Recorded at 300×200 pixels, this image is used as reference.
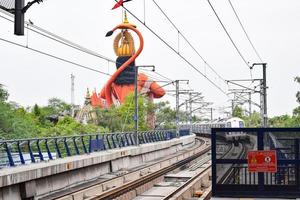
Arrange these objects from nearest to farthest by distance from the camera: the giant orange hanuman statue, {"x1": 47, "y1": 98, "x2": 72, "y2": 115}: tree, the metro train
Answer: the metro train < the giant orange hanuman statue < {"x1": 47, "y1": 98, "x2": 72, "y2": 115}: tree

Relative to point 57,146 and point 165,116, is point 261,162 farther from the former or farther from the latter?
point 165,116

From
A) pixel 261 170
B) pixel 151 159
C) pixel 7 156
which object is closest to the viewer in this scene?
pixel 261 170

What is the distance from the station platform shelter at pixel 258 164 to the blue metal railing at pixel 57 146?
7.96 meters

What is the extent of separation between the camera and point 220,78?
48688 mm

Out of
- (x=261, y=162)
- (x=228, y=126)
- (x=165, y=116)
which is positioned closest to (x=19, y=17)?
(x=261, y=162)

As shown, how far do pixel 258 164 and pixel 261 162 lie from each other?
89 millimetres

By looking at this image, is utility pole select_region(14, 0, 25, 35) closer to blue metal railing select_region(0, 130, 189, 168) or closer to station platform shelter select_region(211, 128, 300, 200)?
station platform shelter select_region(211, 128, 300, 200)

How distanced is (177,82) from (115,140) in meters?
17.5

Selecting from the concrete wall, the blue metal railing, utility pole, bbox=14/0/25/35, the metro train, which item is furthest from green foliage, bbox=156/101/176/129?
utility pole, bbox=14/0/25/35

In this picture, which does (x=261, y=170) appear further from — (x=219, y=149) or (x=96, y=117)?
(x=96, y=117)

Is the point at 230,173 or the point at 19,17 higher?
the point at 19,17

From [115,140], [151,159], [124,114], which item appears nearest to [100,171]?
[115,140]

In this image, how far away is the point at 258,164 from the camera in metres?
13.3

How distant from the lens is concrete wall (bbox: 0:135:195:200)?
56.1 feet
